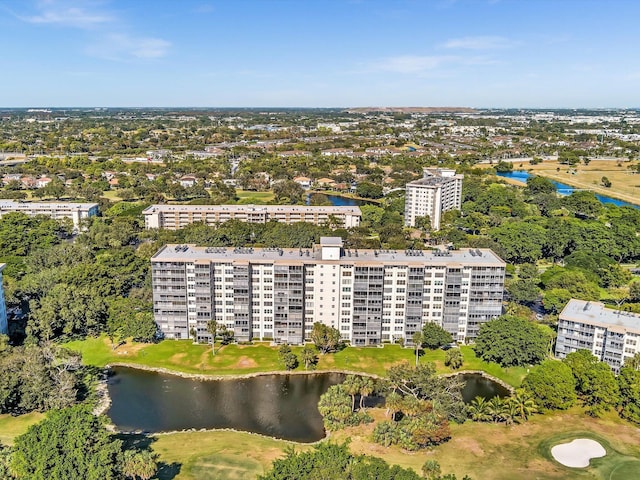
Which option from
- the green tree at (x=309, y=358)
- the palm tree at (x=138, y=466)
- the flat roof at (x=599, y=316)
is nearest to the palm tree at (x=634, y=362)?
the flat roof at (x=599, y=316)

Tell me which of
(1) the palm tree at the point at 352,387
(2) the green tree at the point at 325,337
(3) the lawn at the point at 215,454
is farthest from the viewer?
(2) the green tree at the point at 325,337

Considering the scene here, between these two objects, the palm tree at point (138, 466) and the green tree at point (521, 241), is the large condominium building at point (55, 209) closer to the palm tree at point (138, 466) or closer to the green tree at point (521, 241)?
the green tree at point (521, 241)

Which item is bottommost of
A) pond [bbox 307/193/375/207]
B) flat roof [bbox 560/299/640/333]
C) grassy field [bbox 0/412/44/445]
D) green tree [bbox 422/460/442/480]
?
grassy field [bbox 0/412/44/445]

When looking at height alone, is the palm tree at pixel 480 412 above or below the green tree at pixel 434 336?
below

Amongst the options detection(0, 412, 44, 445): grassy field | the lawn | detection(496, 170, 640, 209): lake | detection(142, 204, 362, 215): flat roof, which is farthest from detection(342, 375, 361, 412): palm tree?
detection(496, 170, 640, 209): lake

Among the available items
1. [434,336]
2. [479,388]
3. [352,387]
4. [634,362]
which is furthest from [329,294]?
[634,362]

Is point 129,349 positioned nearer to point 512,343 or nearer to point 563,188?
point 512,343

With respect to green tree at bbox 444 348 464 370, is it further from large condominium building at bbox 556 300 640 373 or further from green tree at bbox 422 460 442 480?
green tree at bbox 422 460 442 480
